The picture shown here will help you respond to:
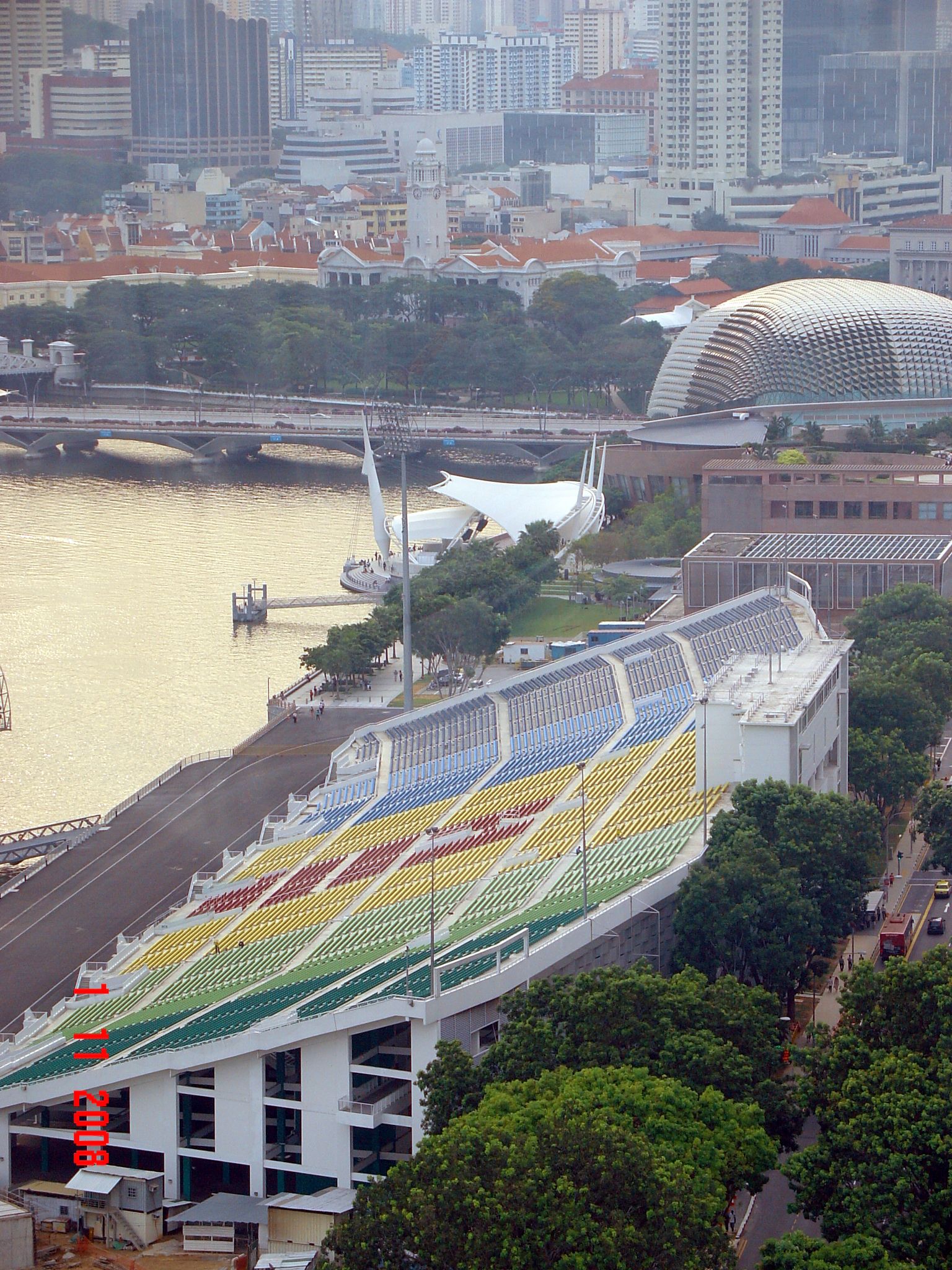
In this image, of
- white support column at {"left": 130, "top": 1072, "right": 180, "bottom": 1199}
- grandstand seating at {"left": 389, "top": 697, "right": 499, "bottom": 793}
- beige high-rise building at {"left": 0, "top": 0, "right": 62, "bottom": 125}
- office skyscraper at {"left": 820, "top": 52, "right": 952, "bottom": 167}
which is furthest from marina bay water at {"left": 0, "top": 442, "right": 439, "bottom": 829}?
office skyscraper at {"left": 820, "top": 52, "right": 952, "bottom": 167}

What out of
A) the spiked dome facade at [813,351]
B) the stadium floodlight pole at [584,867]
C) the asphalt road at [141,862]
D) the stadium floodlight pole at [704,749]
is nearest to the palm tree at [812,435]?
the spiked dome facade at [813,351]

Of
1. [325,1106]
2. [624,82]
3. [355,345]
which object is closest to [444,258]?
[355,345]

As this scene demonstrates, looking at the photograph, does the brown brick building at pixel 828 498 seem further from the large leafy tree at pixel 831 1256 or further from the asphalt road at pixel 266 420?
the large leafy tree at pixel 831 1256

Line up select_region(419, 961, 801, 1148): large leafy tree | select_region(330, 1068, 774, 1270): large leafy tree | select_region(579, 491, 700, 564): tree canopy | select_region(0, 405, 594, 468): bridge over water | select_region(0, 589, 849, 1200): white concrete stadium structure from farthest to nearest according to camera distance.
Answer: select_region(0, 405, 594, 468): bridge over water < select_region(579, 491, 700, 564): tree canopy < select_region(0, 589, 849, 1200): white concrete stadium structure < select_region(419, 961, 801, 1148): large leafy tree < select_region(330, 1068, 774, 1270): large leafy tree

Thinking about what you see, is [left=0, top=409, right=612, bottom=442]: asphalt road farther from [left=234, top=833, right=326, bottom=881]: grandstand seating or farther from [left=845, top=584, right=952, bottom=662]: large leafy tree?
[left=234, top=833, right=326, bottom=881]: grandstand seating

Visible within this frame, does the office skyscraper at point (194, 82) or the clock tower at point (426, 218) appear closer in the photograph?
the clock tower at point (426, 218)
